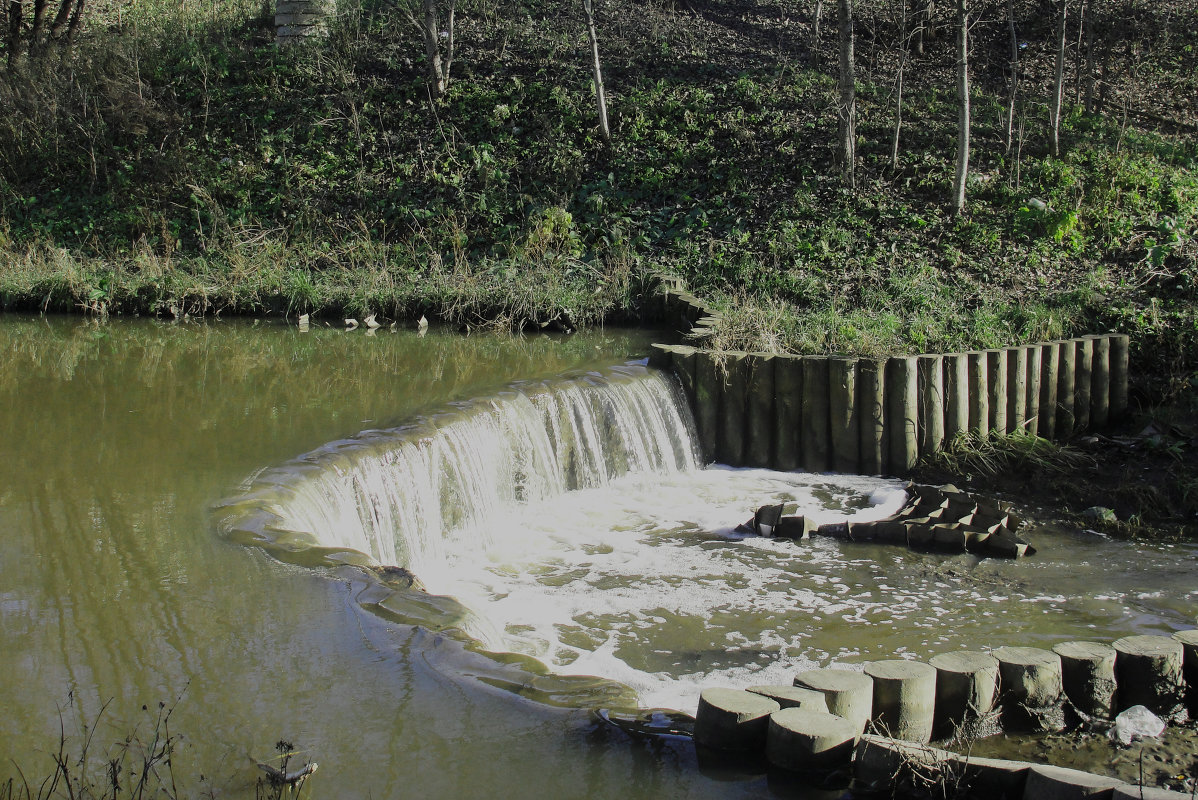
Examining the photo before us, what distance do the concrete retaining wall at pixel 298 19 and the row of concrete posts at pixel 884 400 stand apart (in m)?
14.6

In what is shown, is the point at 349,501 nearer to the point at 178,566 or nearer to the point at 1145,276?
the point at 178,566

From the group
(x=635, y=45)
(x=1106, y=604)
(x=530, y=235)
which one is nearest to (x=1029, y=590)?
(x=1106, y=604)

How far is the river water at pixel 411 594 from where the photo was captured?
3.86 m

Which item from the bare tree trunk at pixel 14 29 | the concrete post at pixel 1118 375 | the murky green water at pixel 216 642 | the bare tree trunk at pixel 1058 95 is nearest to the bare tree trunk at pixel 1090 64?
the bare tree trunk at pixel 1058 95

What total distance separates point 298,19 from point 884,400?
655 inches

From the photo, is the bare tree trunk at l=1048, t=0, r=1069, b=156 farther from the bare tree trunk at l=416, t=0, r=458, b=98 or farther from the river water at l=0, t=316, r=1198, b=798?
the bare tree trunk at l=416, t=0, r=458, b=98

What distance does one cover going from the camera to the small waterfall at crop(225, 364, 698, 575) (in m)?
6.84

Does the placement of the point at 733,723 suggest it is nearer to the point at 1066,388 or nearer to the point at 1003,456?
the point at 1003,456

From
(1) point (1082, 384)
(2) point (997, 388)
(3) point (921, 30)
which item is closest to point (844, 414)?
(2) point (997, 388)

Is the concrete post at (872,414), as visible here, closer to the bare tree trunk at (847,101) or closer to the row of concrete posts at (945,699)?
the row of concrete posts at (945,699)

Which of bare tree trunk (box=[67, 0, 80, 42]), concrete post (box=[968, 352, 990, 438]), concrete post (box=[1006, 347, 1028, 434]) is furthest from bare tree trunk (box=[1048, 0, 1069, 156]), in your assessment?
bare tree trunk (box=[67, 0, 80, 42])

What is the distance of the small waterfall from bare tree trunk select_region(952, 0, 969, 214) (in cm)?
740

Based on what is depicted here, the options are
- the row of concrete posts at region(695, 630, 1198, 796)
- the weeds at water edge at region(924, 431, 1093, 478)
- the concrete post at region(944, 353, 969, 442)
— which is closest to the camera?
the row of concrete posts at region(695, 630, 1198, 796)

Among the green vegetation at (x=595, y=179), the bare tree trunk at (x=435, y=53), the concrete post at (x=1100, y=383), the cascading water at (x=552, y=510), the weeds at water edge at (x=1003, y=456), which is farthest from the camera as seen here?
the bare tree trunk at (x=435, y=53)
